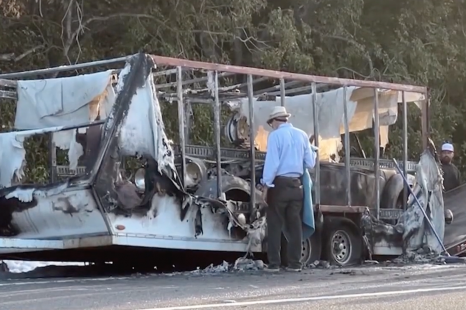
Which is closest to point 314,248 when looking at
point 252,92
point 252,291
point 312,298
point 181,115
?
point 252,92

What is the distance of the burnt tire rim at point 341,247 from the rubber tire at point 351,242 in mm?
26

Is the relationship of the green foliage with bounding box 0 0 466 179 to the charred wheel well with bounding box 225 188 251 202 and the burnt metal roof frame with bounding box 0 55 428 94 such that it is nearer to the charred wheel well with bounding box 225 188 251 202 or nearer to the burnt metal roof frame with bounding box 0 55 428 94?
the burnt metal roof frame with bounding box 0 55 428 94

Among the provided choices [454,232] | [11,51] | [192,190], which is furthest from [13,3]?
[454,232]

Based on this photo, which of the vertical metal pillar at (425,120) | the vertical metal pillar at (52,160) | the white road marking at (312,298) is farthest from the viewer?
the vertical metal pillar at (425,120)

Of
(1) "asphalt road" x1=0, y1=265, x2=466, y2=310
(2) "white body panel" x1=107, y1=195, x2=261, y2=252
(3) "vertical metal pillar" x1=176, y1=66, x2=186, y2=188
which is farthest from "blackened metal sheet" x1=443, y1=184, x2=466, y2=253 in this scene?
(3) "vertical metal pillar" x1=176, y1=66, x2=186, y2=188

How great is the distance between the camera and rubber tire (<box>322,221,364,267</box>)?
41.4ft

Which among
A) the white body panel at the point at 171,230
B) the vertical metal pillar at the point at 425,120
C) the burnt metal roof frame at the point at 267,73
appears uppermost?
the burnt metal roof frame at the point at 267,73

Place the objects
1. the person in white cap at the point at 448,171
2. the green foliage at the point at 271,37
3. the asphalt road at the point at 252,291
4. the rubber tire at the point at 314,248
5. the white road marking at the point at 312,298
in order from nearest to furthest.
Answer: the white road marking at the point at 312,298
the asphalt road at the point at 252,291
the rubber tire at the point at 314,248
the person in white cap at the point at 448,171
the green foliage at the point at 271,37

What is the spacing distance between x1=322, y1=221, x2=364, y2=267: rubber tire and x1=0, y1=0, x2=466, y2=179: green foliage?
2.33m

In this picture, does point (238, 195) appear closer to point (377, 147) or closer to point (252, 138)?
point (252, 138)

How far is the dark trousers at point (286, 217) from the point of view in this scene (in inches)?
436

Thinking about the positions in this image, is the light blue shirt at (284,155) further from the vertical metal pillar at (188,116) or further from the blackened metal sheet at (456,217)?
the blackened metal sheet at (456,217)

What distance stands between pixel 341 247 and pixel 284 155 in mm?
2339

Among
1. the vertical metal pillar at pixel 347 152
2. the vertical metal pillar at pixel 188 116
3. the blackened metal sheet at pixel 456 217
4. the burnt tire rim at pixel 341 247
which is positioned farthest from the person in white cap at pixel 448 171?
the vertical metal pillar at pixel 188 116
